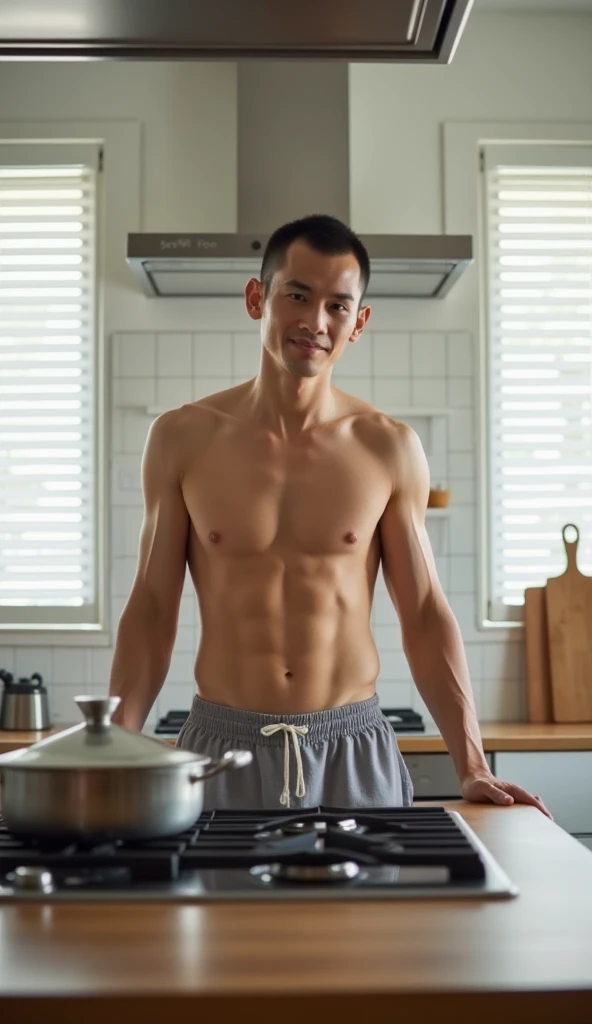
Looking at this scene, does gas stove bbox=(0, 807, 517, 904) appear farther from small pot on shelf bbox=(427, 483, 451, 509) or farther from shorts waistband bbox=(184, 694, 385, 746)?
small pot on shelf bbox=(427, 483, 451, 509)

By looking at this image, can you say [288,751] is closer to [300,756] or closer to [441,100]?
[300,756]

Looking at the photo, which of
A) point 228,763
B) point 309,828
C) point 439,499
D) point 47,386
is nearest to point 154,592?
point 309,828

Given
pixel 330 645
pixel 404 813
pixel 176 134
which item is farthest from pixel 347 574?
pixel 176 134

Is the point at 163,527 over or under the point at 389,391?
under

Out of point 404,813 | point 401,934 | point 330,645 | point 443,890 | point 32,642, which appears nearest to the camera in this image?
point 401,934

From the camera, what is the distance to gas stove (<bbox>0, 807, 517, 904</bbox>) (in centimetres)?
107

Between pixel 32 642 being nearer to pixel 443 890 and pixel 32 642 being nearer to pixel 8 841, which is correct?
pixel 8 841

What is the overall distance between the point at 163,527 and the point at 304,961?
1.33m

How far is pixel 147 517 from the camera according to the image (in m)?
2.20

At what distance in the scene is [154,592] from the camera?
2117 mm

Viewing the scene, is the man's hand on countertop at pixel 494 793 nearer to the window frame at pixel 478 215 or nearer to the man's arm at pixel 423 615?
the man's arm at pixel 423 615

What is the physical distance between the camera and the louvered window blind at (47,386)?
12.5 ft

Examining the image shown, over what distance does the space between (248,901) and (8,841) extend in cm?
34

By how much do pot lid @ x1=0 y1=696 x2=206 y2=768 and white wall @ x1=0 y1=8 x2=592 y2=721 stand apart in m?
2.50
